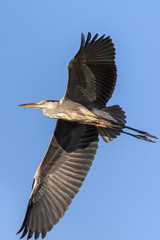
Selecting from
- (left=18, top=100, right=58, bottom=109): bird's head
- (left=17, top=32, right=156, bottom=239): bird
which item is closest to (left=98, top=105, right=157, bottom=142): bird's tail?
(left=17, top=32, right=156, bottom=239): bird

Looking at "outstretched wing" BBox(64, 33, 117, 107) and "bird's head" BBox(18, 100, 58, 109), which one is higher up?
"outstretched wing" BBox(64, 33, 117, 107)

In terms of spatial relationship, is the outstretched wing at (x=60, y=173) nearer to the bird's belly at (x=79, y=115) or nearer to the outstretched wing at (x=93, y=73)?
the bird's belly at (x=79, y=115)

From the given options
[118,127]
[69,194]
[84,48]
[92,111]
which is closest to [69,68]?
[84,48]

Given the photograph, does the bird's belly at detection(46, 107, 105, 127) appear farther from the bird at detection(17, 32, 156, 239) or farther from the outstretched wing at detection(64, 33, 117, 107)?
the outstretched wing at detection(64, 33, 117, 107)

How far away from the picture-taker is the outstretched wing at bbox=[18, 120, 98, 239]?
877 centimetres

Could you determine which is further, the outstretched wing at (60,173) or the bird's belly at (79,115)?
the outstretched wing at (60,173)

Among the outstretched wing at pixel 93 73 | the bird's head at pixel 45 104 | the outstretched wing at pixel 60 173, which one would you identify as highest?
the outstretched wing at pixel 93 73

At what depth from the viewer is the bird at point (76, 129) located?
8.37 meters

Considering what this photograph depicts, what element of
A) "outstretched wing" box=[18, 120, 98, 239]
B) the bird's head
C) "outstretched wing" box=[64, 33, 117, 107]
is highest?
"outstretched wing" box=[64, 33, 117, 107]

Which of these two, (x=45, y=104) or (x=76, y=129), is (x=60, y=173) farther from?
(x=45, y=104)

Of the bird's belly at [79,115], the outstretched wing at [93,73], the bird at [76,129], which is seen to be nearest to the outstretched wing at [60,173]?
the bird at [76,129]

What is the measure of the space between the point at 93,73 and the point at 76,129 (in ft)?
4.24

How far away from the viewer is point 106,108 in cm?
857

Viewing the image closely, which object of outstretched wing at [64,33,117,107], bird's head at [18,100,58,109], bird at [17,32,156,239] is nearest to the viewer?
outstretched wing at [64,33,117,107]
